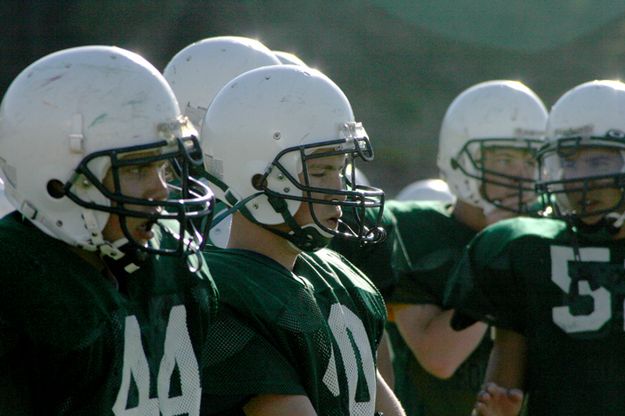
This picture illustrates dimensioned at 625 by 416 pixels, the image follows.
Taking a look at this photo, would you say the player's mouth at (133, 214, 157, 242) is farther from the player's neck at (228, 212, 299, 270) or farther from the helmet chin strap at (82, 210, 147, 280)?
the player's neck at (228, 212, 299, 270)

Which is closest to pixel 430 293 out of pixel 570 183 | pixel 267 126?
pixel 570 183

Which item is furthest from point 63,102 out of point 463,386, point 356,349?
point 463,386

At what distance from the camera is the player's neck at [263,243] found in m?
2.84

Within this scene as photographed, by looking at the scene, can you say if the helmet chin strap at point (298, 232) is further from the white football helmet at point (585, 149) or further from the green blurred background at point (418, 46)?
the green blurred background at point (418, 46)

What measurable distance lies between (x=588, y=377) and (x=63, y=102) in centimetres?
182

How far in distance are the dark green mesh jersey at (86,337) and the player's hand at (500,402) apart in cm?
131

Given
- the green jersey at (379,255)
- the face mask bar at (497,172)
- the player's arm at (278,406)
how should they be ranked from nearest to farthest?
the player's arm at (278,406) < the green jersey at (379,255) < the face mask bar at (497,172)

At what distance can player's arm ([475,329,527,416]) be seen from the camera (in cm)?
358

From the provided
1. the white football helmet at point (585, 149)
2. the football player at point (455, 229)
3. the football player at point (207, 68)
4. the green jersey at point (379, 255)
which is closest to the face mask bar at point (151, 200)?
the football player at point (207, 68)

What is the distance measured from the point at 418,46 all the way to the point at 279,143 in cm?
1022

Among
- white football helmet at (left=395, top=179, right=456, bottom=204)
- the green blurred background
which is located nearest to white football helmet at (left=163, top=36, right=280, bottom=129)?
white football helmet at (left=395, top=179, right=456, bottom=204)

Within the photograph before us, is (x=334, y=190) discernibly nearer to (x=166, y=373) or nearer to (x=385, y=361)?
(x=166, y=373)

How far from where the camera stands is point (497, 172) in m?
4.51

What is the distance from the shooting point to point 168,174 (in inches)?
137
